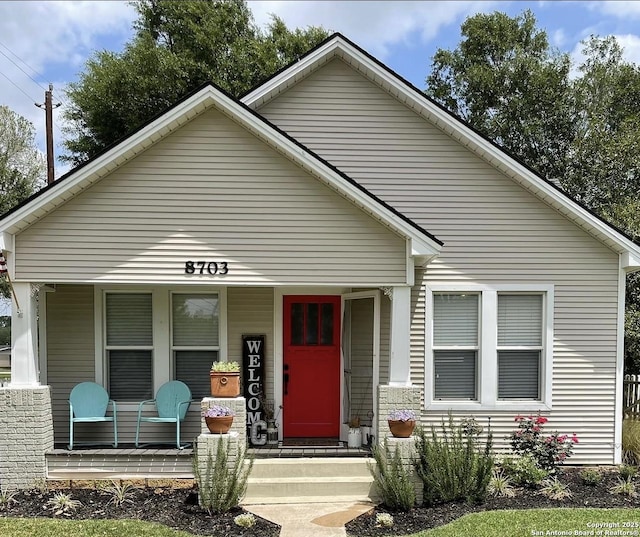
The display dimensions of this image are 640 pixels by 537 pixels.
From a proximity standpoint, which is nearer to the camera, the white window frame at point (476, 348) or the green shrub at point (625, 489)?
the green shrub at point (625, 489)

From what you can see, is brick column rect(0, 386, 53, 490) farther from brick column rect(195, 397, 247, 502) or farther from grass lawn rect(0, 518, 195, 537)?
brick column rect(195, 397, 247, 502)

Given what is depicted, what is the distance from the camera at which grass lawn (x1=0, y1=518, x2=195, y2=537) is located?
5.56m

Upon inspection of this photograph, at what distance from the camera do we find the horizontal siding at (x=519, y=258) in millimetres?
8211

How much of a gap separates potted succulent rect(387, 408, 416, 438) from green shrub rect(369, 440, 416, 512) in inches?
8.2

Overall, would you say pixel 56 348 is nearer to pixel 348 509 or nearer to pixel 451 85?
pixel 348 509

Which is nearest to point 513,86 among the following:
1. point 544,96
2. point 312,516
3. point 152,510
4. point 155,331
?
point 544,96

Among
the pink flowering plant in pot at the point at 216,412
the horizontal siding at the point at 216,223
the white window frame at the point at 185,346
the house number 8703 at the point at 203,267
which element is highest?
the horizontal siding at the point at 216,223

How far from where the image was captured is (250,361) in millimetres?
8312

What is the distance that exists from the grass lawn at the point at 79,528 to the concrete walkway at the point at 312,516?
3.63 feet

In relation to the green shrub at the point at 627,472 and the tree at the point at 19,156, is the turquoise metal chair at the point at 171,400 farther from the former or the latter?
the tree at the point at 19,156

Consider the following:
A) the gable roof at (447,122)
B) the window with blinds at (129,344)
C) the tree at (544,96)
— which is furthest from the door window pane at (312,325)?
the tree at (544,96)

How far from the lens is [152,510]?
6.34 metres

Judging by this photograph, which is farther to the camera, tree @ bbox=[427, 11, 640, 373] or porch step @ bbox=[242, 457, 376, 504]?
tree @ bbox=[427, 11, 640, 373]

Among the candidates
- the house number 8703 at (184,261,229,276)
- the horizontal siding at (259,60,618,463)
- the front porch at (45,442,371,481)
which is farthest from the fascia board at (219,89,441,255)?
the front porch at (45,442,371,481)
